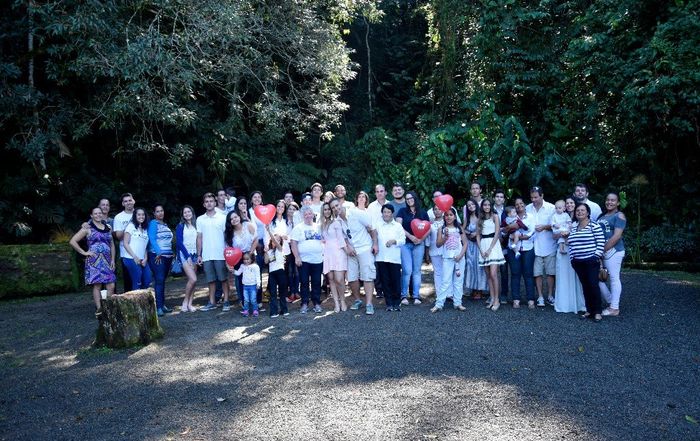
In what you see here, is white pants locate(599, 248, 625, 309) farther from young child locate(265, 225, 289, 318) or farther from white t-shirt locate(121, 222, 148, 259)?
white t-shirt locate(121, 222, 148, 259)

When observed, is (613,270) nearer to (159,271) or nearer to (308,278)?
(308,278)

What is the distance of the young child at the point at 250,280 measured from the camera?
817 centimetres

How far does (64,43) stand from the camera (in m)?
11.3

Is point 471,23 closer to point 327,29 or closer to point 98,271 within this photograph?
point 327,29

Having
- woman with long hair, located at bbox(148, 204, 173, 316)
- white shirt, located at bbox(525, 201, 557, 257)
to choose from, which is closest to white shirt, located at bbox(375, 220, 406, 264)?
white shirt, located at bbox(525, 201, 557, 257)

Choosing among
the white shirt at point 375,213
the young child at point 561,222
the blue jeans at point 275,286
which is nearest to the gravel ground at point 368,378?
the blue jeans at point 275,286

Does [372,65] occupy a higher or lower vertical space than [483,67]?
higher

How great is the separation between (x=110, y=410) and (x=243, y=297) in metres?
3.71

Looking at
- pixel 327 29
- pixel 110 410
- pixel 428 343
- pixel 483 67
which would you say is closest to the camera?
pixel 110 410

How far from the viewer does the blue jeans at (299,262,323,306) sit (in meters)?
8.25

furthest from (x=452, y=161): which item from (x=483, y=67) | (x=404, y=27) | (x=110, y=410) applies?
(x=110, y=410)

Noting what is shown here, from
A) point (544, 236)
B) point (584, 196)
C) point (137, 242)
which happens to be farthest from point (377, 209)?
point (137, 242)

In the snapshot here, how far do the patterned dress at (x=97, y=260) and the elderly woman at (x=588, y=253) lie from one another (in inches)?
246

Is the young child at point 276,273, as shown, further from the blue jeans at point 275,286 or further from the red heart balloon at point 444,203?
the red heart balloon at point 444,203
